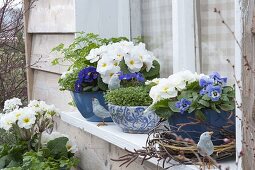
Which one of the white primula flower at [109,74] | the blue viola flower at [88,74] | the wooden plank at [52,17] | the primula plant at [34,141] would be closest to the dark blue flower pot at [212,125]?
the white primula flower at [109,74]

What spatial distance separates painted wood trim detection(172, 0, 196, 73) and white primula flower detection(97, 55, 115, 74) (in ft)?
0.86

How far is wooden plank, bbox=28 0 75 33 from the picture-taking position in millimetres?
2670

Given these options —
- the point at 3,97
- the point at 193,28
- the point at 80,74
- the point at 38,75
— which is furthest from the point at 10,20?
the point at 193,28

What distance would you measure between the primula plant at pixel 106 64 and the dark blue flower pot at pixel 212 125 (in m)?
0.49

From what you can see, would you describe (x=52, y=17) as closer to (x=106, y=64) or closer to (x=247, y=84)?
(x=106, y=64)

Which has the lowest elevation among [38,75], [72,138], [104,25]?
[72,138]

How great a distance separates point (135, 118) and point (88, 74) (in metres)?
0.36

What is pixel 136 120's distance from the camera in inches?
75.2

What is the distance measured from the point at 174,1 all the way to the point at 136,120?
19.5 inches

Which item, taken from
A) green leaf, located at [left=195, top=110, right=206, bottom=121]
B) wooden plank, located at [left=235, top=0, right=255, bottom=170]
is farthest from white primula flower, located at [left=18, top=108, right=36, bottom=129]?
wooden plank, located at [left=235, top=0, right=255, bottom=170]

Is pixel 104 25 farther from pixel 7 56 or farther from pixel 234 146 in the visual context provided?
pixel 7 56

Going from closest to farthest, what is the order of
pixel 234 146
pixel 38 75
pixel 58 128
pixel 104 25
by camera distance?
pixel 234 146 < pixel 104 25 < pixel 58 128 < pixel 38 75

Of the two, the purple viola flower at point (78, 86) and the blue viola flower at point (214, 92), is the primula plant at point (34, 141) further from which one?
the blue viola flower at point (214, 92)

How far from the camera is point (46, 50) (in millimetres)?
3242
